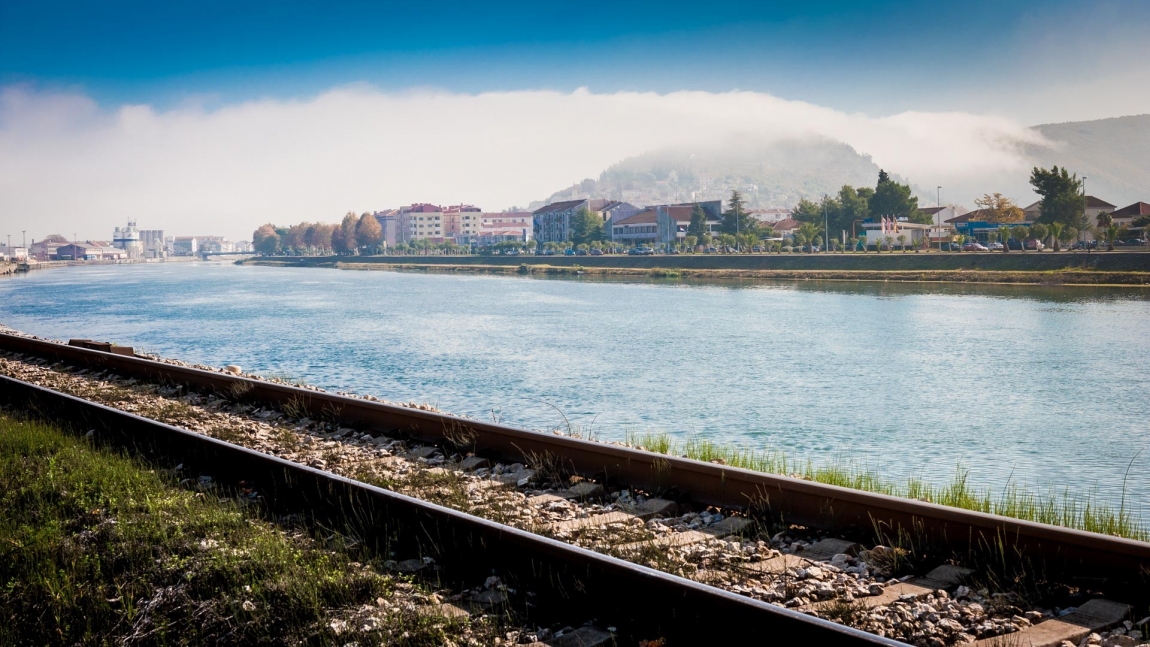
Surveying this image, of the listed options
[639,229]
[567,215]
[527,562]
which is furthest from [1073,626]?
[567,215]

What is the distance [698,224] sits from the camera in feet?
456

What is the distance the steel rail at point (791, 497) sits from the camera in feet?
17.4

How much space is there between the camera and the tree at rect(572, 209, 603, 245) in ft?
472

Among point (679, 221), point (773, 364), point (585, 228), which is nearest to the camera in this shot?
point (773, 364)

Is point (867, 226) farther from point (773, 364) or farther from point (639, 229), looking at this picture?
point (773, 364)

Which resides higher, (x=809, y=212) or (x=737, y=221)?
(x=809, y=212)

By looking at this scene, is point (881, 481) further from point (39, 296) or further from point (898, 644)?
point (39, 296)

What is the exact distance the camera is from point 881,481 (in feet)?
40.8

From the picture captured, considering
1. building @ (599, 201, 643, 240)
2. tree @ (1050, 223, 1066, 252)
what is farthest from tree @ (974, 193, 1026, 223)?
building @ (599, 201, 643, 240)

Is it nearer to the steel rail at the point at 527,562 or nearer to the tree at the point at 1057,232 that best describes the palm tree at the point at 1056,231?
the tree at the point at 1057,232

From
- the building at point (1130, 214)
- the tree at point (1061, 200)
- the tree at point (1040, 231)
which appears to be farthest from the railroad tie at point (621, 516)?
the building at point (1130, 214)

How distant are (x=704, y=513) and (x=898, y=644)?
322 cm

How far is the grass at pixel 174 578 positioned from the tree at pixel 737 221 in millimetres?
127119

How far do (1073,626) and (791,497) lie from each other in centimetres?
224
